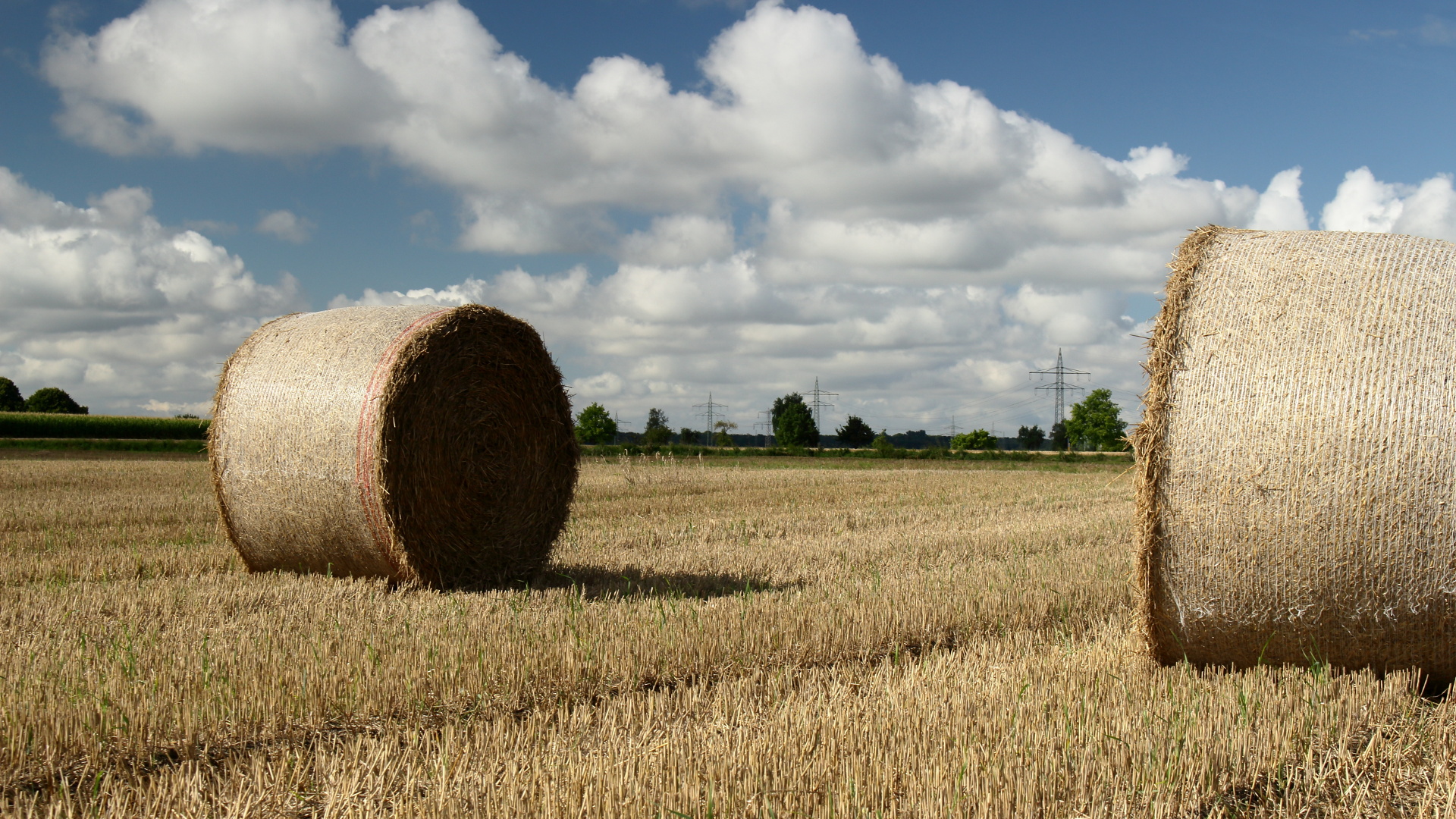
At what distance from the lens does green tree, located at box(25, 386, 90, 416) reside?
6318 centimetres

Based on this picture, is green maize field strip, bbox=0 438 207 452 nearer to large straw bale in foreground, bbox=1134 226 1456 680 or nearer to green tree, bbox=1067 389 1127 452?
large straw bale in foreground, bbox=1134 226 1456 680

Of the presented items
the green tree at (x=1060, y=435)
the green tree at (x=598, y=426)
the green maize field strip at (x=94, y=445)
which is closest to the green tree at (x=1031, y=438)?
the green tree at (x=1060, y=435)

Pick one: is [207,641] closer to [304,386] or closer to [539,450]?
[304,386]

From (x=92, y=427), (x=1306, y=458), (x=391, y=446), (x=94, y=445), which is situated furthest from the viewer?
(x=92, y=427)

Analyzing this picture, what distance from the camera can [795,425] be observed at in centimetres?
8456

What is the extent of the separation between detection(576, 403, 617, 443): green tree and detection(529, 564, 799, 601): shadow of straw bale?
54639mm

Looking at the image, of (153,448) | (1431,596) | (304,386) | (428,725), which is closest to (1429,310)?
(1431,596)

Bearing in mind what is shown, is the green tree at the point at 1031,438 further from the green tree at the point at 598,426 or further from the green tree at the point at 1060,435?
the green tree at the point at 598,426

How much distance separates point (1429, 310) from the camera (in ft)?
16.0

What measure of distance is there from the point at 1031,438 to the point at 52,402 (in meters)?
73.6

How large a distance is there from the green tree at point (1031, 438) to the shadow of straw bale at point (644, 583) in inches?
3250

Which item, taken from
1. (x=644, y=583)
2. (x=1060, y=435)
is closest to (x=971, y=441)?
(x=1060, y=435)

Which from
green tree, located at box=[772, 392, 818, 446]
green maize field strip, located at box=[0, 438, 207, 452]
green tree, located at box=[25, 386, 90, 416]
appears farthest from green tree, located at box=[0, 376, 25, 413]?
green tree, located at box=[772, 392, 818, 446]

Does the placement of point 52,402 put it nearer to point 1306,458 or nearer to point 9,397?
point 9,397
